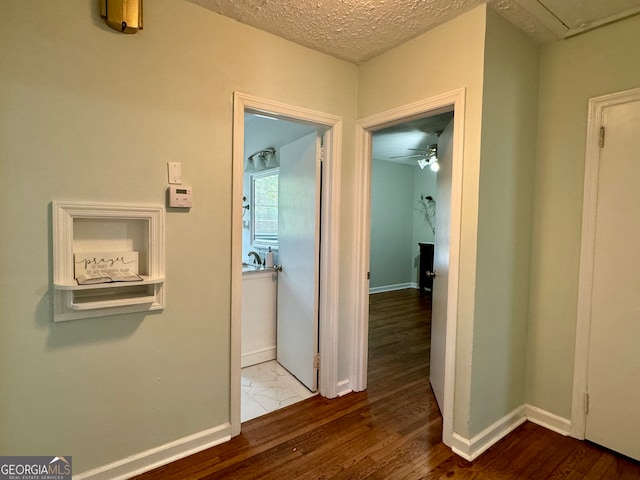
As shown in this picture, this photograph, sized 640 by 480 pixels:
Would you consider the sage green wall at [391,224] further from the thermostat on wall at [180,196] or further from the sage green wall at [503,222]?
the thermostat on wall at [180,196]

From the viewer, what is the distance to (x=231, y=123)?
1.88 meters

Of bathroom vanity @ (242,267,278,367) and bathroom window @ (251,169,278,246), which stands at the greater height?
bathroom window @ (251,169,278,246)

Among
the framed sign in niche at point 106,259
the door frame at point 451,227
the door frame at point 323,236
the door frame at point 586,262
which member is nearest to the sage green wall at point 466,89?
the door frame at point 451,227

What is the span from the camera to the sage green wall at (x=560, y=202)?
6.34 feet

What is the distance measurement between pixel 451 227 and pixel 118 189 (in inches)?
67.8

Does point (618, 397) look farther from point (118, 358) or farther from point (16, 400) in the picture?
point (16, 400)

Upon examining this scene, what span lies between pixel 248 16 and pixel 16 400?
2.13 m

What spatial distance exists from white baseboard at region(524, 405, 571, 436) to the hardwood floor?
51 mm

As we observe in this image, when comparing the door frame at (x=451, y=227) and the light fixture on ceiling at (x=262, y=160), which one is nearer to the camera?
the door frame at (x=451, y=227)

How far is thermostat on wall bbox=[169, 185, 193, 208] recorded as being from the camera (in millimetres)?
1704

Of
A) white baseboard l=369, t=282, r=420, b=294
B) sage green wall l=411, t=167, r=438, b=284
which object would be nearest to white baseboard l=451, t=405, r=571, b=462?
white baseboard l=369, t=282, r=420, b=294

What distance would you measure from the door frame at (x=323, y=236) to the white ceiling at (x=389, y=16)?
42 centimetres

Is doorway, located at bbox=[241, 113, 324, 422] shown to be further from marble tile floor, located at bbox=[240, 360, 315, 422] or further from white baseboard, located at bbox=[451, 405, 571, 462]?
white baseboard, located at bbox=[451, 405, 571, 462]

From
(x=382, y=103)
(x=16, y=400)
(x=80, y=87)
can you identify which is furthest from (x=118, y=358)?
(x=382, y=103)
